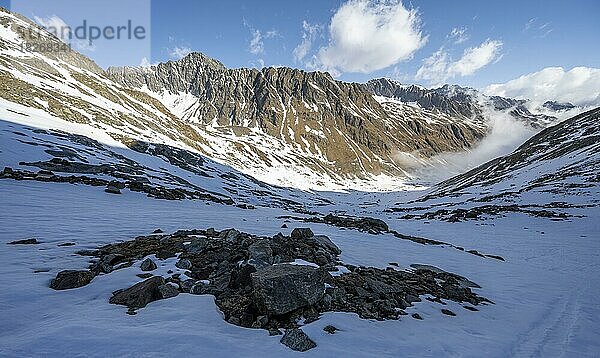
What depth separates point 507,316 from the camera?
8.63 meters

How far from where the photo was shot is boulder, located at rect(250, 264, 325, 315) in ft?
20.8

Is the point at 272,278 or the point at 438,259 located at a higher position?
the point at 272,278

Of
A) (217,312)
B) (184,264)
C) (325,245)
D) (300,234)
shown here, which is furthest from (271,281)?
(300,234)

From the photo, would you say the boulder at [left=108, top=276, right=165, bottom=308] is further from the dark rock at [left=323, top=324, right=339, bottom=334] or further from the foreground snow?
the dark rock at [left=323, top=324, right=339, bottom=334]

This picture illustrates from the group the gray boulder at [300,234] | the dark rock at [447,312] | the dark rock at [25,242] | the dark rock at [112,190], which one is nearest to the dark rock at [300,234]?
the gray boulder at [300,234]

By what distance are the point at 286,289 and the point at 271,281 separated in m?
Result: 0.40

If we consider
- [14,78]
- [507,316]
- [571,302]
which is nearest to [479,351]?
Result: [507,316]

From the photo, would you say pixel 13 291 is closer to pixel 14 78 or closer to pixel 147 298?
pixel 147 298

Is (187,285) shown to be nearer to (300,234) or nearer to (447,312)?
(300,234)

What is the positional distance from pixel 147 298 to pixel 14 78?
86.3 metres

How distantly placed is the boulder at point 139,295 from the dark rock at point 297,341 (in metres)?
3.30

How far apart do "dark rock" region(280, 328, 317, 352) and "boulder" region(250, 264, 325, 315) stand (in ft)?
2.37

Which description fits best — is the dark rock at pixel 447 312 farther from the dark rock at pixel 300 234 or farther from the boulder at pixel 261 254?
the dark rock at pixel 300 234

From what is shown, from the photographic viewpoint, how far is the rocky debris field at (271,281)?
21.1 ft
